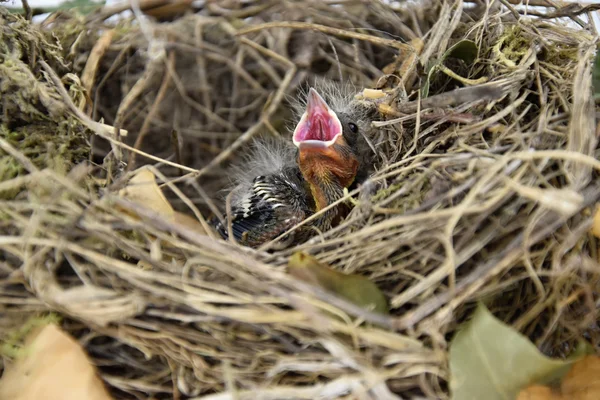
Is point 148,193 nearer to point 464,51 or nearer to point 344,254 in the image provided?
point 344,254

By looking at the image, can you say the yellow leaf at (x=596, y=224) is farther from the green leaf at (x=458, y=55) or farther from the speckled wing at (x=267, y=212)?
the speckled wing at (x=267, y=212)

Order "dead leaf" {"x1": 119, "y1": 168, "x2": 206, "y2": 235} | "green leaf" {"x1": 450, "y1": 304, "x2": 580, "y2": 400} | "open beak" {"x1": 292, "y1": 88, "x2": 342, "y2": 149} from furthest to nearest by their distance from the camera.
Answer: "open beak" {"x1": 292, "y1": 88, "x2": 342, "y2": 149}, "dead leaf" {"x1": 119, "y1": 168, "x2": 206, "y2": 235}, "green leaf" {"x1": 450, "y1": 304, "x2": 580, "y2": 400}

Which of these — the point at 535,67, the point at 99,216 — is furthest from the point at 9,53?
the point at 535,67

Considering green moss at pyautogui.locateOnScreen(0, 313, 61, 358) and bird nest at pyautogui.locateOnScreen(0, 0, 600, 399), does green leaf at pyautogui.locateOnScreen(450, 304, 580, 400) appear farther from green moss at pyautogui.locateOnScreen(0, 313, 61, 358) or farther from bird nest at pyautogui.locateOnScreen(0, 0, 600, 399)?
green moss at pyautogui.locateOnScreen(0, 313, 61, 358)

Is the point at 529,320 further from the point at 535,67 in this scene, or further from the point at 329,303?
the point at 535,67

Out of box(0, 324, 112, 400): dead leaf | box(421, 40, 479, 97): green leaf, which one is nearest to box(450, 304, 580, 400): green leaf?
box(0, 324, 112, 400): dead leaf

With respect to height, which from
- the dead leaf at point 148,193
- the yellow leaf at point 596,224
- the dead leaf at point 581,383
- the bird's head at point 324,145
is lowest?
the bird's head at point 324,145

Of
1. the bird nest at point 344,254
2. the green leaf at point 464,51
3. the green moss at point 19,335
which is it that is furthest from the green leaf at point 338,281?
the green leaf at point 464,51
